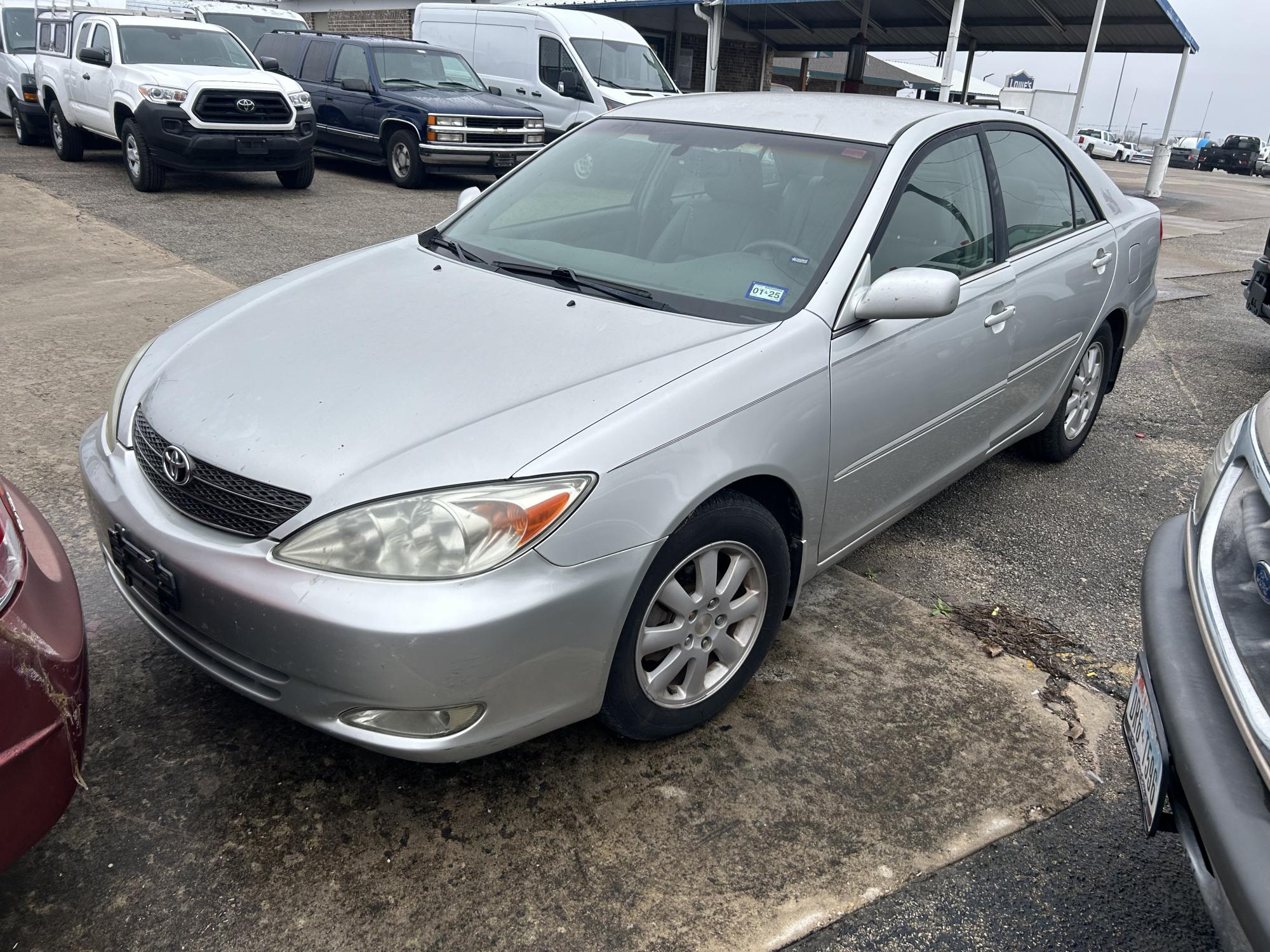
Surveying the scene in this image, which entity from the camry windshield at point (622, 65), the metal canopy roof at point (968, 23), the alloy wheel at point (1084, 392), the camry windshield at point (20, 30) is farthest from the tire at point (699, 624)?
the metal canopy roof at point (968, 23)

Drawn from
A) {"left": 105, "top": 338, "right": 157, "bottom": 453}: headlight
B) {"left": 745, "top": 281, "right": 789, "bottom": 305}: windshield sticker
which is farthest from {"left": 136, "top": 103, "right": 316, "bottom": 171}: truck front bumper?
{"left": 745, "top": 281, "right": 789, "bottom": 305}: windshield sticker

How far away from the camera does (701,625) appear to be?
8.59 feet

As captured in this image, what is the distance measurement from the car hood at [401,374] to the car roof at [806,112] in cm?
98

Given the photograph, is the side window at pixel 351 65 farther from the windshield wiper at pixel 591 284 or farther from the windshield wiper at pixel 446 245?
the windshield wiper at pixel 591 284

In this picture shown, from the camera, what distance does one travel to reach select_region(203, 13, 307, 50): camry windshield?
15.7 m

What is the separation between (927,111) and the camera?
3.59 meters

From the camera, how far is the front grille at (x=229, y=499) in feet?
7.32

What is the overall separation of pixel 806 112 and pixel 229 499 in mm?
2354

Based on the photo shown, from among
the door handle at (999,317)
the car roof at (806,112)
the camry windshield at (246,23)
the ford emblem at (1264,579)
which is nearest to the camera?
the ford emblem at (1264,579)

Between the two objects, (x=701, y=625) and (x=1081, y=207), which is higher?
(x=1081, y=207)

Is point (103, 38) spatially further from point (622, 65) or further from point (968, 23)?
point (968, 23)

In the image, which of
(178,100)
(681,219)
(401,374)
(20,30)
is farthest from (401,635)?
(20,30)

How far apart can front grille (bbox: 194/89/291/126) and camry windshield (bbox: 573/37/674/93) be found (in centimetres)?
526

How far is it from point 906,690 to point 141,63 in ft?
36.1
